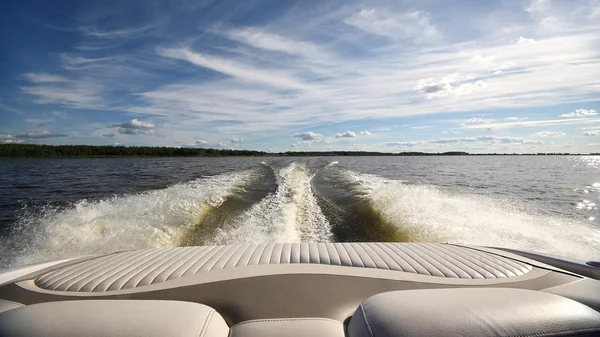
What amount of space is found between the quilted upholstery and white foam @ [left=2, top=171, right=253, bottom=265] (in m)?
2.68

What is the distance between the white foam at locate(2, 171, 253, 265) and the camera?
15.0ft

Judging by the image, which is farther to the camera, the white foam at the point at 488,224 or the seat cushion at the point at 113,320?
the white foam at the point at 488,224

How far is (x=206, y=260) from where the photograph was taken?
224 centimetres

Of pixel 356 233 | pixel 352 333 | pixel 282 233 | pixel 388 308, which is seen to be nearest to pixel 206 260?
pixel 352 333

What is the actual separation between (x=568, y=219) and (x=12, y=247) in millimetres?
10099

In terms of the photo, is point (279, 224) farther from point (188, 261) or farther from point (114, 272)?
point (114, 272)

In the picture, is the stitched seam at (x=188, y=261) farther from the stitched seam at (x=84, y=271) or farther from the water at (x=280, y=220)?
the water at (x=280, y=220)

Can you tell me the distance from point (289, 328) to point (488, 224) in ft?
17.8

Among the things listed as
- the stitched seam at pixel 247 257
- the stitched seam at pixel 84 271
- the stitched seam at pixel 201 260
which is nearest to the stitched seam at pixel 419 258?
the stitched seam at pixel 247 257

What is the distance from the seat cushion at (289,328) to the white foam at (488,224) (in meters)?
3.80

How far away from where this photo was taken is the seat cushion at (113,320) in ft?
3.61

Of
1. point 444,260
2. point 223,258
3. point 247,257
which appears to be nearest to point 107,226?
point 223,258

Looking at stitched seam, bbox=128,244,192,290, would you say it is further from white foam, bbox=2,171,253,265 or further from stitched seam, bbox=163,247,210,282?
white foam, bbox=2,171,253,265

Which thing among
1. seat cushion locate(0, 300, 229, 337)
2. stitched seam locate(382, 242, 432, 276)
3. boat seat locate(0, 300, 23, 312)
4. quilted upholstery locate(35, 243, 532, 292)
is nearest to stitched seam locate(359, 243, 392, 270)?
quilted upholstery locate(35, 243, 532, 292)
